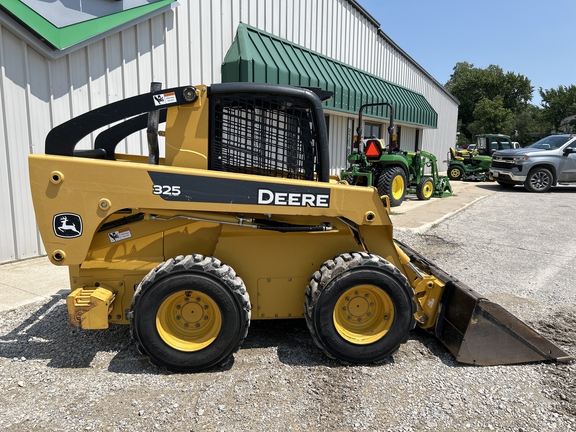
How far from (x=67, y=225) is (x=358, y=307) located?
233cm

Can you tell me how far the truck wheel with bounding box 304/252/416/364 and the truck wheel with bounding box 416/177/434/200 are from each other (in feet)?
33.9

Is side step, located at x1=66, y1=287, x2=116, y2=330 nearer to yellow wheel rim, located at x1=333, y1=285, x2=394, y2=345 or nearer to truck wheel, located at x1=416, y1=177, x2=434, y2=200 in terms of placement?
yellow wheel rim, located at x1=333, y1=285, x2=394, y2=345

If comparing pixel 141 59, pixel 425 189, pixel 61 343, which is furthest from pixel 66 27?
pixel 425 189

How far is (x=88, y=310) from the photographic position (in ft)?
10.3

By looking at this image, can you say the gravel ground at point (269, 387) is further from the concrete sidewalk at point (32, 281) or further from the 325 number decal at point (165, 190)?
the 325 number decal at point (165, 190)

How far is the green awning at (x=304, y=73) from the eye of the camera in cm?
862

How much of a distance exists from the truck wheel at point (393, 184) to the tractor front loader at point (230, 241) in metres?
7.99

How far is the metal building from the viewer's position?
579cm

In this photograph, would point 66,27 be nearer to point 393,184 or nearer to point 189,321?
point 189,321

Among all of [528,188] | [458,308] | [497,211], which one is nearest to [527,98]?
[528,188]

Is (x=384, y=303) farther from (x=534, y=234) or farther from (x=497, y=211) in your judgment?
(x=497, y=211)

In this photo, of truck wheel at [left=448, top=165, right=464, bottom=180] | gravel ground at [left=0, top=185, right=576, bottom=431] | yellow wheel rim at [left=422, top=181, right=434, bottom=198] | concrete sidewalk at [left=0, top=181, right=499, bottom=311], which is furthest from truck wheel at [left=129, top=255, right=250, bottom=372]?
truck wheel at [left=448, top=165, right=464, bottom=180]

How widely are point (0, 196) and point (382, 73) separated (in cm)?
1370

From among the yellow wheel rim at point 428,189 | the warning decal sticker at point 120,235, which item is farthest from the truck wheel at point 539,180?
the warning decal sticker at point 120,235
